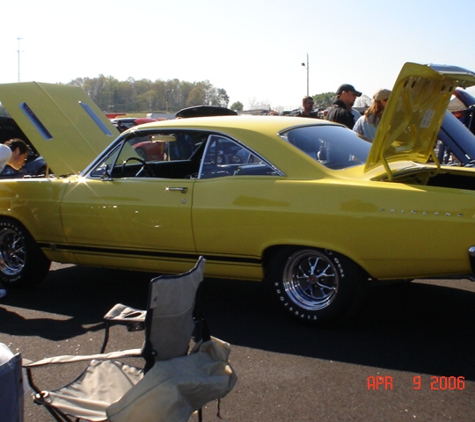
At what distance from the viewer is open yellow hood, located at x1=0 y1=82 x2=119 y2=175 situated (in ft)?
19.6

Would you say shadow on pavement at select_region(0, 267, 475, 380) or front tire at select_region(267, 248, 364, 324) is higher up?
front tire at select_region(267, 248, 364, 324)

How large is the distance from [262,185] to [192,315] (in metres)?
1.87

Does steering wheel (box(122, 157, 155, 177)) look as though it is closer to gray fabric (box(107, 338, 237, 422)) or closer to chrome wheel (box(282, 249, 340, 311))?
chrome wheel (box(282, 249, 340, 311))

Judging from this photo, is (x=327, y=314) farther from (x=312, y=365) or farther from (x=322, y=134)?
(x=322, y=134)

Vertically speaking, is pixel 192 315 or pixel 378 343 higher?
pixel 192 315

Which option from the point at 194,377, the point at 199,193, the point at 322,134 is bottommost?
the point at 194,377

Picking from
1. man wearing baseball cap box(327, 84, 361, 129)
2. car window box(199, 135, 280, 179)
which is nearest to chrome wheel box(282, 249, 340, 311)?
car window box(199, 135, 280, 179)

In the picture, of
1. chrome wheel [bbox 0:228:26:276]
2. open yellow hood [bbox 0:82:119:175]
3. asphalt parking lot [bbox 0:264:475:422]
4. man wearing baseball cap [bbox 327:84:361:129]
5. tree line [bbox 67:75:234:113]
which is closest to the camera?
asphalt parking lot [bbox 0:264:475:422]

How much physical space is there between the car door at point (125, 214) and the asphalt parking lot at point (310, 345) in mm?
542

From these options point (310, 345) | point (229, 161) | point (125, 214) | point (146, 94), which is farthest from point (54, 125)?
point (146, 94)

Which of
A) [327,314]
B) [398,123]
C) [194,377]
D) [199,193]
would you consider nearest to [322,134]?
[398,123]

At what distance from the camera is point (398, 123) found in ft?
14.6

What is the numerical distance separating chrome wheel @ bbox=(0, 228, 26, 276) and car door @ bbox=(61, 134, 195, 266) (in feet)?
2.44

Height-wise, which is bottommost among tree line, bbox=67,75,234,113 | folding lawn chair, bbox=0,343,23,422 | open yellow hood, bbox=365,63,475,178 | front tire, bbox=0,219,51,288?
front tire, bbox=0,219,51,288
